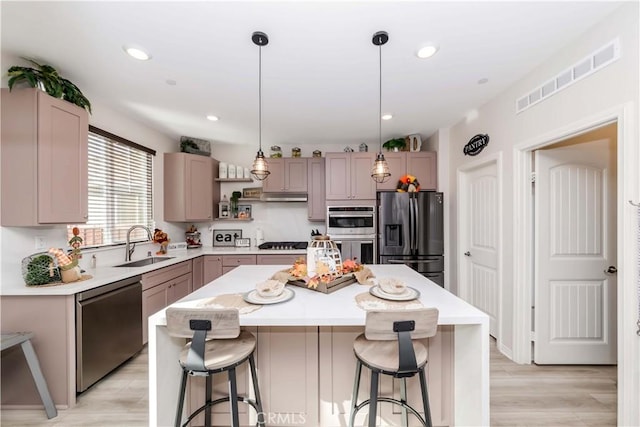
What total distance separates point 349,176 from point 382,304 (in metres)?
2.77

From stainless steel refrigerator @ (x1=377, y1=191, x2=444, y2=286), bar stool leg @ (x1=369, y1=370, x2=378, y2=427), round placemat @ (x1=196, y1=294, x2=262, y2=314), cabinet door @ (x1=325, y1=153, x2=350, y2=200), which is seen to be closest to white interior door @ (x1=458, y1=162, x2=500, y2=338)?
stainless steel refrigerator @ (x1=377, y1=191, x2=444, y2=286)

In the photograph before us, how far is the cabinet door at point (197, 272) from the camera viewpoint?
363 cm

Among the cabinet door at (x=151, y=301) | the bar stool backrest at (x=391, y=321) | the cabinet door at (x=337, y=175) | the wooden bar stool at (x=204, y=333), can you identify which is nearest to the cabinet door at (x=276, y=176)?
the cabinet door at (x=337, y=175)

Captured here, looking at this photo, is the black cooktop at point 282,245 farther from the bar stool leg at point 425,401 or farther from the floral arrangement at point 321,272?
the bar stool leg at point 425,401

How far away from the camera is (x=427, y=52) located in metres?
2.00

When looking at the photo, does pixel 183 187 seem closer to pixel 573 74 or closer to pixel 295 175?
pixel 295 175

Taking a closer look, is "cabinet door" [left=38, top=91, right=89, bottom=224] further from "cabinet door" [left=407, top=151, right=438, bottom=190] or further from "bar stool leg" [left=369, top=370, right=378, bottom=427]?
"cabinet door" [left=407, top=151, right=438, bottom=190]

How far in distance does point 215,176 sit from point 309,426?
3.72m

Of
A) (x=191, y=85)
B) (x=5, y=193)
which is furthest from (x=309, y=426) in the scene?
(x=191, y=85)

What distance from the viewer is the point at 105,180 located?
9.80 ft

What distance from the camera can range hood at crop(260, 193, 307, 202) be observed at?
4.26 m

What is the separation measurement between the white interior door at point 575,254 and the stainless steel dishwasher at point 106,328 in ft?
12.1

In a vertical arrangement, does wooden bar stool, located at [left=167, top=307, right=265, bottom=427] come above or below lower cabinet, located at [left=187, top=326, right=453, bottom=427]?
above

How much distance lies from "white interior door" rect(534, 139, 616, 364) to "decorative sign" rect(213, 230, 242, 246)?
13.1 ft
